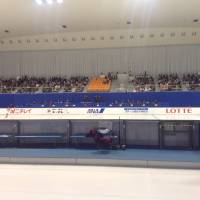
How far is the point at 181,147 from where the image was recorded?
1162 centimetres

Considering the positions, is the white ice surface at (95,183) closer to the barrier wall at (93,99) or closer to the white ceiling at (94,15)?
the barrier wall at (93,99)

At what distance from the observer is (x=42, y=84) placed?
21.5m

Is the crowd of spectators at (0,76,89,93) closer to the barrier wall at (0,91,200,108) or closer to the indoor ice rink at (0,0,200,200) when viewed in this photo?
the indoor ice rink at (0,0,200,200)

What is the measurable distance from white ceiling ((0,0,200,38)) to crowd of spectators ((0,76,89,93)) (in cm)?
316

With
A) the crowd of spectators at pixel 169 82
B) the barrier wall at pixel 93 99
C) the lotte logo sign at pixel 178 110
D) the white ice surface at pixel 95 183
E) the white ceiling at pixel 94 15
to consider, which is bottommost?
the white ice surface at pixel 95 183

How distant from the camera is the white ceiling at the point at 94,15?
53.4 feet

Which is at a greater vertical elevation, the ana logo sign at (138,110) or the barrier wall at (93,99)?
the barrier wall at (93,99)

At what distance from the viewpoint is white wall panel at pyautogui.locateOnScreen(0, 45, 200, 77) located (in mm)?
21609

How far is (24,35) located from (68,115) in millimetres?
12133

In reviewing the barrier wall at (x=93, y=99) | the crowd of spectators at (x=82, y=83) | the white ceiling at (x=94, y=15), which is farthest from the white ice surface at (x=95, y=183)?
the crowd of spectators at (x=82, y=83)

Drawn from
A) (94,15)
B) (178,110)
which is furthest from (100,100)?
(94,15)

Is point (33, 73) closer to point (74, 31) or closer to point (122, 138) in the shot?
point (74, 31)

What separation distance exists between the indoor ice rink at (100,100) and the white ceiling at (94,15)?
2.3 inches

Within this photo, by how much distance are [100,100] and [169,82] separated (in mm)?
6057
